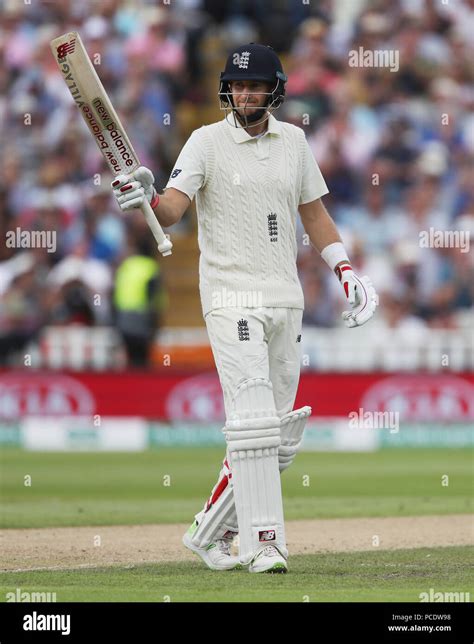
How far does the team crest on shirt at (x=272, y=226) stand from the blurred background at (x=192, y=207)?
8.03 meters

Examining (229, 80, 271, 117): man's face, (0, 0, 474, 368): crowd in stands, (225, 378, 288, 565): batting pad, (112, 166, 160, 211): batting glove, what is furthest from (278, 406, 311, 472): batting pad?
(0, 0, 474, 368): crowd in stands

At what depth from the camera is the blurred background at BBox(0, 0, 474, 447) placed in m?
15.1

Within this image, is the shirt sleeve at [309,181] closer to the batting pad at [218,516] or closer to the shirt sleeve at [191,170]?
the shirt sleeve at [191,170]

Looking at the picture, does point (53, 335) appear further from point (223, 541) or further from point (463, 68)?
point (223, 541)

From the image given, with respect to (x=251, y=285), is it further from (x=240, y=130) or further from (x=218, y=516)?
(x=218, y=516)

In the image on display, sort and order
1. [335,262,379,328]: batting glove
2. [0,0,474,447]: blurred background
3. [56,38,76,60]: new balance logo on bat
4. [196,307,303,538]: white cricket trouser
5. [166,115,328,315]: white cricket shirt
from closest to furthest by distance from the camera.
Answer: [56,38,76,60]: new balance logo on bat → [196,307,303,538]: white cricket trouser → [166,115,328,315]: white cricket shirt → [335,262,379,328]: batting glove → [0,0,474,447]: blurred background

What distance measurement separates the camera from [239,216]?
659 centimetres

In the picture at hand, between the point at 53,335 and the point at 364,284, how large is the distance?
28.6 ft

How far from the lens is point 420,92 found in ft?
57.5

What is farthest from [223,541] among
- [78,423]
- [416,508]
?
[78,423]

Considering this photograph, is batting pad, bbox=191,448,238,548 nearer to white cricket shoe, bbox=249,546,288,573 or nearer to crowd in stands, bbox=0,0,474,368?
white cricket shoe, bbox=249,546,288,573

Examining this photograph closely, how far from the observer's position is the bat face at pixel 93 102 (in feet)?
20.8

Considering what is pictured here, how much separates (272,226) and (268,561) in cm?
150
